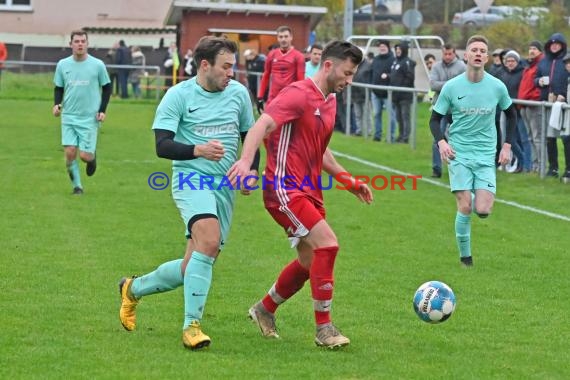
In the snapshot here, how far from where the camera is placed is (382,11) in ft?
200

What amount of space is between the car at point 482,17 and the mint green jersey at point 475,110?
101ft

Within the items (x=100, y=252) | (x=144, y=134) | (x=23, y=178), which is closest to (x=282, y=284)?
(x=100, y=252)

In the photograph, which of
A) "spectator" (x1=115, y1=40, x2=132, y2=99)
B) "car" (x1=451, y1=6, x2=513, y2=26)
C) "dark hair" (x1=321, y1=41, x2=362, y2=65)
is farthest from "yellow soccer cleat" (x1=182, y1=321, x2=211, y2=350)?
"car" (x1=451, y1=6, x2=513, y2=26)

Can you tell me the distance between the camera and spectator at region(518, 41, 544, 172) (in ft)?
58.0

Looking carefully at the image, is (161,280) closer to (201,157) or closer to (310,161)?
(201,157)

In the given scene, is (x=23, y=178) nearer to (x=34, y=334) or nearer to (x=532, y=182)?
(x=532, y=182)

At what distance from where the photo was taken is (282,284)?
7.43m

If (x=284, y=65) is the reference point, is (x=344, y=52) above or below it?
below

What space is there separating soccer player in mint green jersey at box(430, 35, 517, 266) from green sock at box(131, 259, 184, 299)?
3.81 metres

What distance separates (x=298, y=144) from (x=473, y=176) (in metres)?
Result: 3.71

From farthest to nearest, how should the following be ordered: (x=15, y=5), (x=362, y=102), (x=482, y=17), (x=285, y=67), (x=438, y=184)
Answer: (x=15, y=5), (x=482, y=17), (x=362, y=102), (x=285, y=67), (x=438, y=184)

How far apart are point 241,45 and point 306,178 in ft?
110

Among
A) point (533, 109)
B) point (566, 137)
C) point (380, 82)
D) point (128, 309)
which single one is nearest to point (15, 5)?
point (380, 82)

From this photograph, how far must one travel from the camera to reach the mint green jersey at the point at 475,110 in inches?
413
